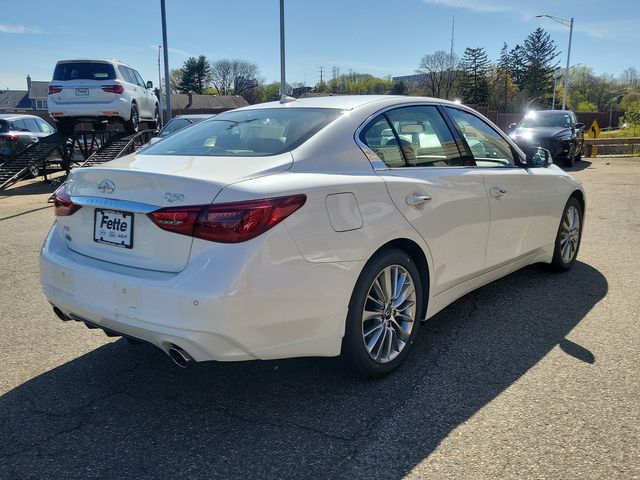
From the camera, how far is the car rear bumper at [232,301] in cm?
258

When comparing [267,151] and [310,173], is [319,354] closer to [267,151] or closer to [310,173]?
[310,173]

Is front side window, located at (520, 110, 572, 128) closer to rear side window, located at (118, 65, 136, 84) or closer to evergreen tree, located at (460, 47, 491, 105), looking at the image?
rear side window, located at (118, 65, 136, 84)

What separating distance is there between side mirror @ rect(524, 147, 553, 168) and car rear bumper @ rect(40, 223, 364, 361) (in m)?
2.49

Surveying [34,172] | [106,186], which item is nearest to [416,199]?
[106,186]

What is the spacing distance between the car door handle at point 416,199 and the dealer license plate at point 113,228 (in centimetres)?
159

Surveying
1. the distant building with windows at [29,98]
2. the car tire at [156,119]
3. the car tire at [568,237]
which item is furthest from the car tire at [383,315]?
the distant building with windows at [29,98]

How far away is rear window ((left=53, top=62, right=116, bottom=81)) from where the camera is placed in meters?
13.9

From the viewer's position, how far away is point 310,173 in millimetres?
2965

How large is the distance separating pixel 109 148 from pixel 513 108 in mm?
63516

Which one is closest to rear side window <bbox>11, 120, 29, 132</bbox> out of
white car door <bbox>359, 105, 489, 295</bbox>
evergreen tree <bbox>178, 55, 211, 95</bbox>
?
white car door <bbox>359, 105, 489, 295</bbox>

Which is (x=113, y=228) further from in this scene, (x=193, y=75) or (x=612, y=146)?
(x=193, y=75)

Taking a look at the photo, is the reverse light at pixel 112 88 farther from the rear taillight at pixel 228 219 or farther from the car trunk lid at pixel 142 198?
the rear taillight at pixel 228 219

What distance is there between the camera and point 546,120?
19.0 meters

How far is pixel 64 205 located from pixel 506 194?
3.11m
